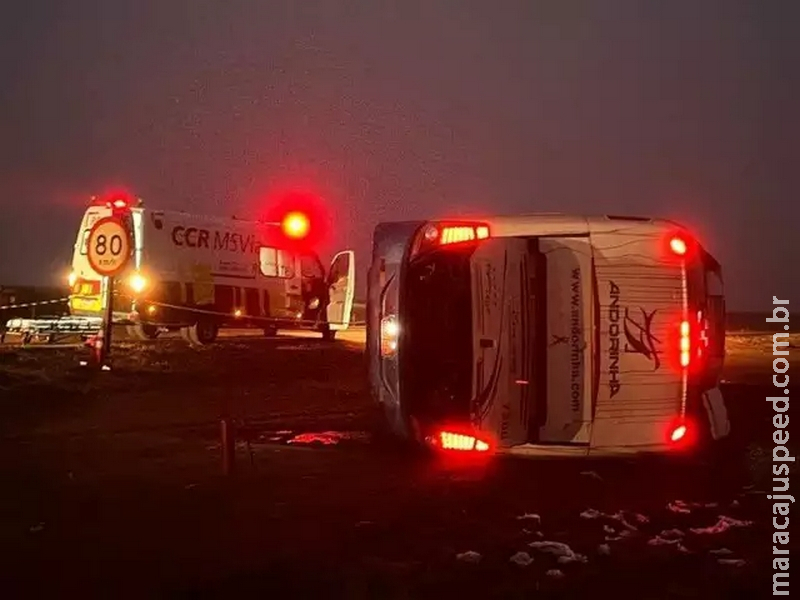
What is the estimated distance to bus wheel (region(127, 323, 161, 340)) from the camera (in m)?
21.5

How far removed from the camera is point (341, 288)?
24.5 metres

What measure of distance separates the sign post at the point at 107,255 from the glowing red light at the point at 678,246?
1035 cm

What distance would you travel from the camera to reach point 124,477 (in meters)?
8.23

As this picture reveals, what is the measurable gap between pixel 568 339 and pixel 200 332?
48.9 feet

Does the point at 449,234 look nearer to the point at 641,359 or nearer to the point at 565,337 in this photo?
the point at 565,337

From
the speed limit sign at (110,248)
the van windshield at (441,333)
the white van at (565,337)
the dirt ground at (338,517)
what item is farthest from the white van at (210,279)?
the white van at (565,337)

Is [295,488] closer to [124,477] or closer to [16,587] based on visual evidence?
[124,477]

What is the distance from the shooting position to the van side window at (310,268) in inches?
953

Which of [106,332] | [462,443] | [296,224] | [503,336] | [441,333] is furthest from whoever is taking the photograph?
[296,224]

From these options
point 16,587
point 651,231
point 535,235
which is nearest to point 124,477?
point 16,587

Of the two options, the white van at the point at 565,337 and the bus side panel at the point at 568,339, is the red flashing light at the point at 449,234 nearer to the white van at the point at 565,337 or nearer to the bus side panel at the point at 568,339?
the white van at the point at 565,337

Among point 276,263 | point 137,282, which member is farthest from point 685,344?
point 276,263

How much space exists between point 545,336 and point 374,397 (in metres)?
1.60

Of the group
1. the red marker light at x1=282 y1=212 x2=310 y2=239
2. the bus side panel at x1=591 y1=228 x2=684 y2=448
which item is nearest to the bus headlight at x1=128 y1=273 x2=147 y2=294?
the red marker light at x1=282 y1=212 x2=310 y2=239
